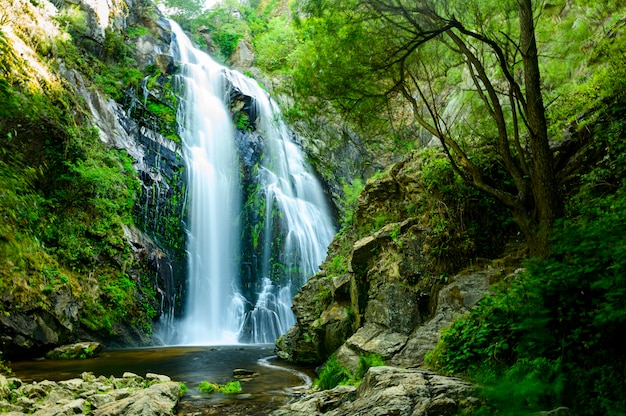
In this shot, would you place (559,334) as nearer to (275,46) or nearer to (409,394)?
(409,394)

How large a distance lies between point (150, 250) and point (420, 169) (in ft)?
41.0

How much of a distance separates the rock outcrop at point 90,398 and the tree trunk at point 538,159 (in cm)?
589

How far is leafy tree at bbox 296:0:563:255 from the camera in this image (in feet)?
19.1

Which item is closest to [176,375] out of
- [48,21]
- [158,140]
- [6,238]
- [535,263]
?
[6,238]

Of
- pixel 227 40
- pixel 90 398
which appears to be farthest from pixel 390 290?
pixel 227 40

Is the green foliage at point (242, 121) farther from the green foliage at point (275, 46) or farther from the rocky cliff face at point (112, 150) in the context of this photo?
the green foliage at point (275, 46)

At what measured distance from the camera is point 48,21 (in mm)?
17609

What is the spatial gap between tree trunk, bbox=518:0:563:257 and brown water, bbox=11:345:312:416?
4.91 metres

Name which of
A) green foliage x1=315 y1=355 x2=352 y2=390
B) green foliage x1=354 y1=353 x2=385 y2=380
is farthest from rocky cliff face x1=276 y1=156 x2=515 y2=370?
green foliage x1=315 y1=355 x2=352 y2=390

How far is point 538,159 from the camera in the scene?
225 inches

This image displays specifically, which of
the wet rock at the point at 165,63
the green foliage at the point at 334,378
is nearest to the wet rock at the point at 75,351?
the green foliage at the point at 334,378

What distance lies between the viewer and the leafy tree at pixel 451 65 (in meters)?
5.83

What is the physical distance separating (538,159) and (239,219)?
18250 mm

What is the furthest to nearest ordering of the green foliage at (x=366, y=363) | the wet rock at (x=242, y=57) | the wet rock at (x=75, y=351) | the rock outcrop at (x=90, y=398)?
the wet rock at (x=242, y=57), the wet rock at (x=75, y=351), the green foliage at (x=366, y=363), the rock outcrop at (x=90, y=398)
